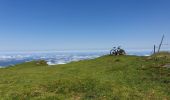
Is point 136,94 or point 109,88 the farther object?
point 109,88

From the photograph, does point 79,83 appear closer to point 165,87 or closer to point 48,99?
point 48,99

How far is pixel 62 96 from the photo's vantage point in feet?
63.3

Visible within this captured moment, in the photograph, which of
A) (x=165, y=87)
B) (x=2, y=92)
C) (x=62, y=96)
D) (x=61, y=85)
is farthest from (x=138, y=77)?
(x=2, y=92)

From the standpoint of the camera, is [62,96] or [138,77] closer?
[62,96]

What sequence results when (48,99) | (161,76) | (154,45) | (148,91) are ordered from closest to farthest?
(48,99) → (148,91) → (161,76) → (154,45)

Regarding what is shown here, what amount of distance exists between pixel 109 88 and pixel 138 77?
770 centimetres

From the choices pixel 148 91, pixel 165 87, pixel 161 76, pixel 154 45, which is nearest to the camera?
pixel 148 91

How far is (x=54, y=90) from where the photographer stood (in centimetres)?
2177

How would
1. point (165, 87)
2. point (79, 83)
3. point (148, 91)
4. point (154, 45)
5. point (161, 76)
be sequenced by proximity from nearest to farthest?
point (148, 91)
point (165, 87)
point (79, 83)
point (161, 76)
point (154, 45)

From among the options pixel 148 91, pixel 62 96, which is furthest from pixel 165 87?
pixel 62 96

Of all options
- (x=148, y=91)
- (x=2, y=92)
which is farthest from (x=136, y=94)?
(x=2, y=92)

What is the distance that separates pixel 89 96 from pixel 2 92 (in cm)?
862

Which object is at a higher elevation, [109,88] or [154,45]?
[154,45]

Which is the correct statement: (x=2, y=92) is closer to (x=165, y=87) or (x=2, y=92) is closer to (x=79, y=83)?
(x=79, y=83)
